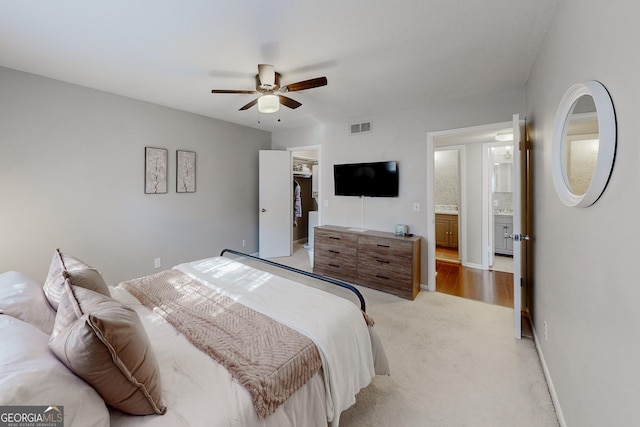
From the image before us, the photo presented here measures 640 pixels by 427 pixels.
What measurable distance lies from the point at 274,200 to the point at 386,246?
2469 millimetres

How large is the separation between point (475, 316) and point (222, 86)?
3.83 m

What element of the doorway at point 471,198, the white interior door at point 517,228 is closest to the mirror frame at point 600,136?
the white interior door at point 517,228

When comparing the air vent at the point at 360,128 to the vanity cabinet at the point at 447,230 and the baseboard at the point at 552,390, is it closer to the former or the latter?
the vanity cabinet at the point at 447,230

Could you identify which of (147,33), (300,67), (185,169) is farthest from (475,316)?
(185,169)

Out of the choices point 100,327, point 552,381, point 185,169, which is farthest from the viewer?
point 185,169

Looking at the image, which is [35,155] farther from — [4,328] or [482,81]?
[482,81]

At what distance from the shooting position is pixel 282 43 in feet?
6.97

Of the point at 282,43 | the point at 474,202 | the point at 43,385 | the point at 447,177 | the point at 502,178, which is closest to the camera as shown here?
the point at 43,385

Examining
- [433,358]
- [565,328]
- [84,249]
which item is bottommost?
[433,358]

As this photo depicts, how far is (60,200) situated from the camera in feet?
9.50

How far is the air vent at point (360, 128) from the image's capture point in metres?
4.04

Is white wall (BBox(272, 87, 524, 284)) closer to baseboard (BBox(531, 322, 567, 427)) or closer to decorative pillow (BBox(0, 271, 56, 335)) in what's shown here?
baseboard (BBox(531, 322, 567, 427))

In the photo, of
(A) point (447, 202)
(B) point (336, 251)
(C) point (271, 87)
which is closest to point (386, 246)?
(B) point (336, 251)

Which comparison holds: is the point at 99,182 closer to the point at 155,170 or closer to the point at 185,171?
the point at 155,170
